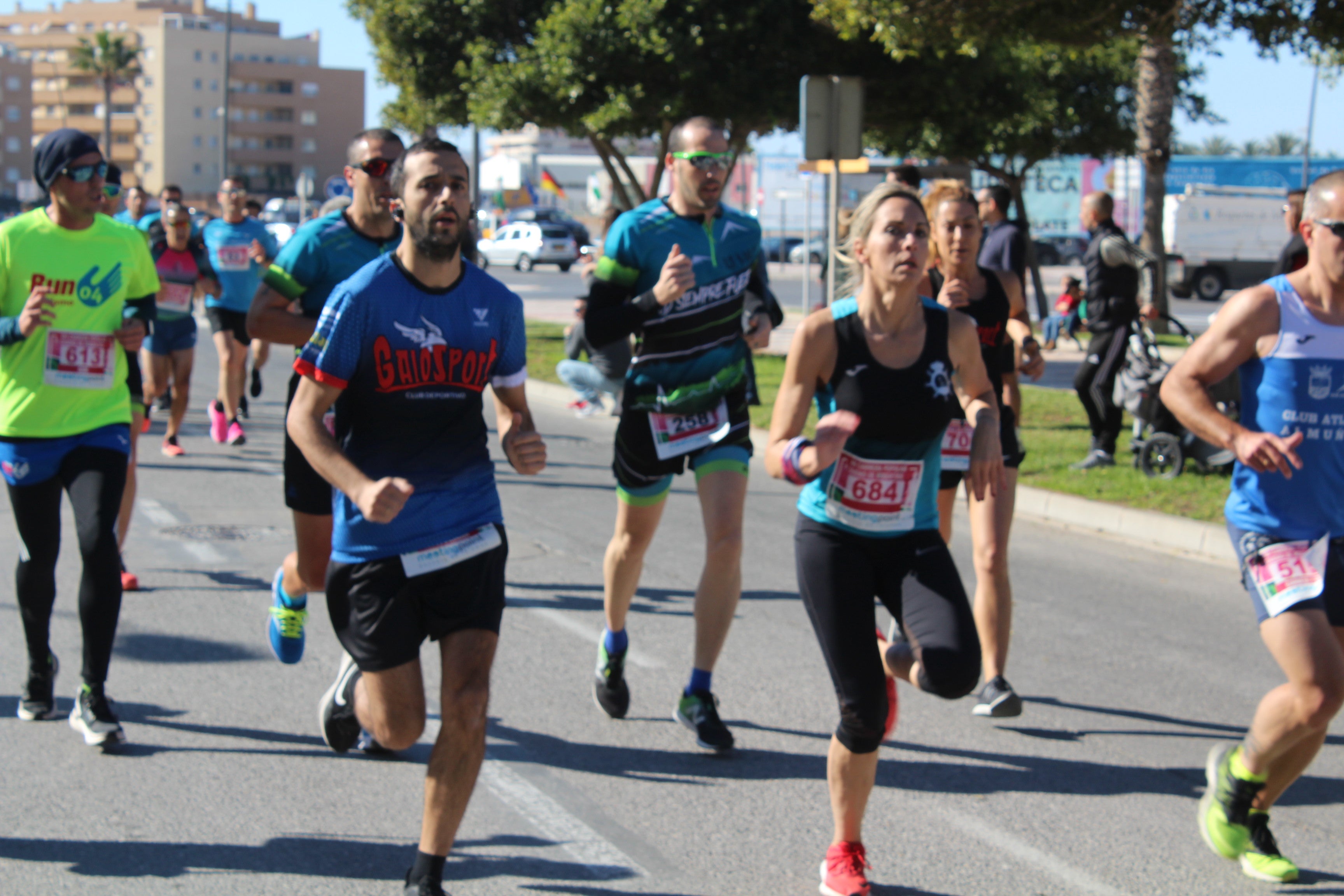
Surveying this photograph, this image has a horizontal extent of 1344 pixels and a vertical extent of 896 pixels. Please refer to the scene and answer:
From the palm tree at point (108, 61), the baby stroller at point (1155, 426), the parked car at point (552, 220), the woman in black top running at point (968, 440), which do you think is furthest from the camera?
the palm tree at point (108, 61)

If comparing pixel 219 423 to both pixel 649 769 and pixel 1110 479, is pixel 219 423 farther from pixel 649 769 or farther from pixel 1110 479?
pixel 649 769

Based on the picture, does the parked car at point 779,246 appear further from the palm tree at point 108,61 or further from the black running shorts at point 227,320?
the palm tree at point 108,61

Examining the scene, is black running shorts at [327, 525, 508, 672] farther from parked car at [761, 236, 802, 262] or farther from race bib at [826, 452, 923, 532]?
parked car at [761, 236, 802, 262]

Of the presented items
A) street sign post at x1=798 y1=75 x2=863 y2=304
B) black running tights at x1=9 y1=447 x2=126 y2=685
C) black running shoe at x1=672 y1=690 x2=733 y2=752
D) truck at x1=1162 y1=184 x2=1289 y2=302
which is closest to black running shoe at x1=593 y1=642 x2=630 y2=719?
black running shoe at x1=672 y1=690 x2=733 y2=752

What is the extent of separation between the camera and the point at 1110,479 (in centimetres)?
977

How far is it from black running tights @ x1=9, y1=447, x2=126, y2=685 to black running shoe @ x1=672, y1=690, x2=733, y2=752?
1929 mm

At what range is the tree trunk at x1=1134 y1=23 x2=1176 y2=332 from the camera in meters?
18.9

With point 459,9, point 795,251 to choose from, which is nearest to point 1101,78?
point 459,9

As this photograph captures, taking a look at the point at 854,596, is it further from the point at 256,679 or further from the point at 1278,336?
the point at 256,679

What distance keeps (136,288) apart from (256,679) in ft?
5.14

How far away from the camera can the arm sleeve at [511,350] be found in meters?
3.61

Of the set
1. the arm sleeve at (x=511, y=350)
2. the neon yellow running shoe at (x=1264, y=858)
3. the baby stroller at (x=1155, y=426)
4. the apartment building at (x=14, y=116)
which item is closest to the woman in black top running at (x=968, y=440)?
the neon yellow running shoe at (x=1264, y=858)

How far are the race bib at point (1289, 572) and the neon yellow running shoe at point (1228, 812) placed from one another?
507mm

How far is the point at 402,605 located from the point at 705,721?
161cm
